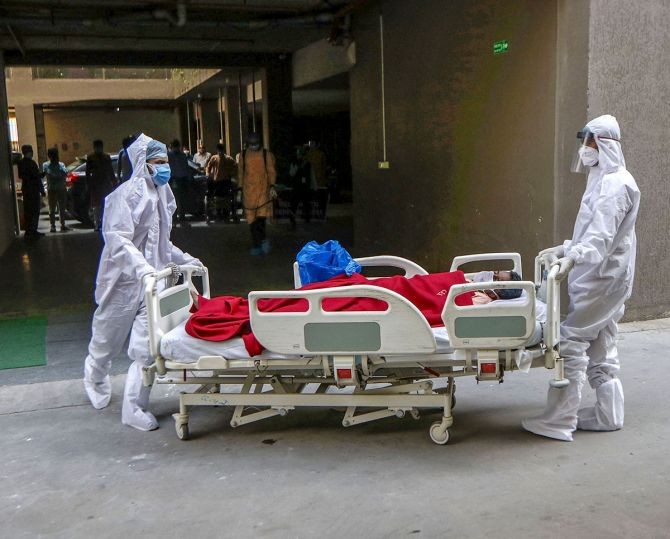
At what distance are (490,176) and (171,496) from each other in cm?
502

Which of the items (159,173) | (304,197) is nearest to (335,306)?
(159,173)

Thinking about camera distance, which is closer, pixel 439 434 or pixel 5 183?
pixel 439 434

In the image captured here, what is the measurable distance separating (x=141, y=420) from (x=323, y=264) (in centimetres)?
149

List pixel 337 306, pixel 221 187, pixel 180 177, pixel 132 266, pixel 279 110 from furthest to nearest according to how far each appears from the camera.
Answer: pixel 279 110 < pixel 221 187 < pixel 180 177 < pixel 132 266 < pixel 337 306

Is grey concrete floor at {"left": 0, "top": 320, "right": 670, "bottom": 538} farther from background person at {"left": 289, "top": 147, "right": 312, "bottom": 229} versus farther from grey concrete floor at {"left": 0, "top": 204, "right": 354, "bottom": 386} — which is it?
background person at {"left": 289, "top": 147, "right": 312, "bottom": 229}

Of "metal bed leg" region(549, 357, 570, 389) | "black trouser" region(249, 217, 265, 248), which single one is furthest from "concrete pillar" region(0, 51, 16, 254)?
"metal bed leg" region(549, 357, 570, 389)

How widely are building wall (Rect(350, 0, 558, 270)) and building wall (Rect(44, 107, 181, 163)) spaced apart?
21.8 metres

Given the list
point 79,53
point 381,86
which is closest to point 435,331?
point 381,86

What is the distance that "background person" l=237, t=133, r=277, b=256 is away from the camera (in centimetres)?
1134

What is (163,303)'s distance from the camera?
4605mm

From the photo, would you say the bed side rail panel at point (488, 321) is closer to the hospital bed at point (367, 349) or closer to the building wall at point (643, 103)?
the hospital bed at point (367, 349)

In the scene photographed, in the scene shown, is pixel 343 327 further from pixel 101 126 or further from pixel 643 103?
pixel 101 126

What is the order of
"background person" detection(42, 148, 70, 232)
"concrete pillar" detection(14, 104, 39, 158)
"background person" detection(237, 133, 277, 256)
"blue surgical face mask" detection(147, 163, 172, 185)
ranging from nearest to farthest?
"blue surgical face mask" detection(147, 163, 172, 185), "background person" detection(237, 133, 277, 256), "background person" detection(42, 148, 70, 232), "concrete pillar" detection(14, 104, 39, 158)

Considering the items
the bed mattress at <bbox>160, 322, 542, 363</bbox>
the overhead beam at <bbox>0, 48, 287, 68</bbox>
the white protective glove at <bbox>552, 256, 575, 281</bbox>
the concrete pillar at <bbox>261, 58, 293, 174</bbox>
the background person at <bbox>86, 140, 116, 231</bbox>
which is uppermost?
the overhead beam at <bbox>0, 48, 287, 68</bbox>
